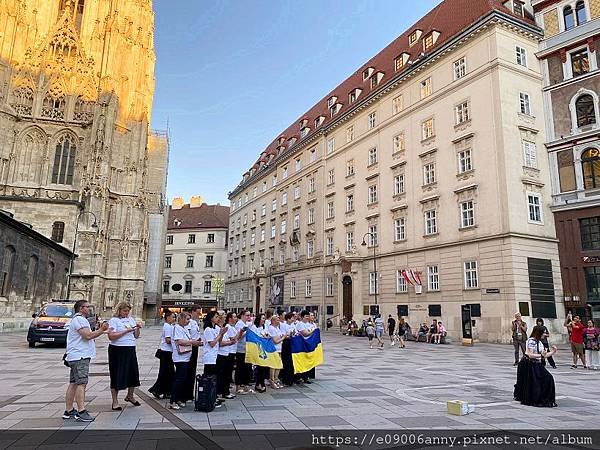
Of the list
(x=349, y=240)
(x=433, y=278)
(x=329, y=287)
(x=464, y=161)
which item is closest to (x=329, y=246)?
(x=349, y=240)

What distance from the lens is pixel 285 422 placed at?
7094 mm

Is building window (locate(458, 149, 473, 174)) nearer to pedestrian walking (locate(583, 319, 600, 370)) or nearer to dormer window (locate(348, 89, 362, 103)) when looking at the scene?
pedestrian walking (locate(583, 319, 600, 370))

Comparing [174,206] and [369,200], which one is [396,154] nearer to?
[369,200]

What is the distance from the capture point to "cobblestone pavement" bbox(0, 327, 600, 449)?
697 cm

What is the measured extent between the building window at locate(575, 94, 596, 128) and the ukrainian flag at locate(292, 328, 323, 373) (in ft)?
86.0

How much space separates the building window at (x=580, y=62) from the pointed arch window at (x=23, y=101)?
52.0m

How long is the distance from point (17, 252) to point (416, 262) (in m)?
27.2

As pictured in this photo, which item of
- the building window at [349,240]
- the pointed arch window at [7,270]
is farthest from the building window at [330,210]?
the pointed arch window at [7,270]

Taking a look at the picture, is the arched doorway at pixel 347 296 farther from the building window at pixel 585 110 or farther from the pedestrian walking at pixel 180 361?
the pedestrian walking at pixel 180 361

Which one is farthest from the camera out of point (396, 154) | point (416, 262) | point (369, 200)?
point (369, 200)

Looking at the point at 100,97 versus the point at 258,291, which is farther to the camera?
the point at 258,291

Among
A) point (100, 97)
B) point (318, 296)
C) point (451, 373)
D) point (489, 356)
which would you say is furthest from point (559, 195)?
point (100, 97)

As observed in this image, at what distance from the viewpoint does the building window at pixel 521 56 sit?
29734 mm

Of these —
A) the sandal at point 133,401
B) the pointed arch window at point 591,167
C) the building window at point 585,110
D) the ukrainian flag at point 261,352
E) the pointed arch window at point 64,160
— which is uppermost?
the pointed arch window at point 64,160
